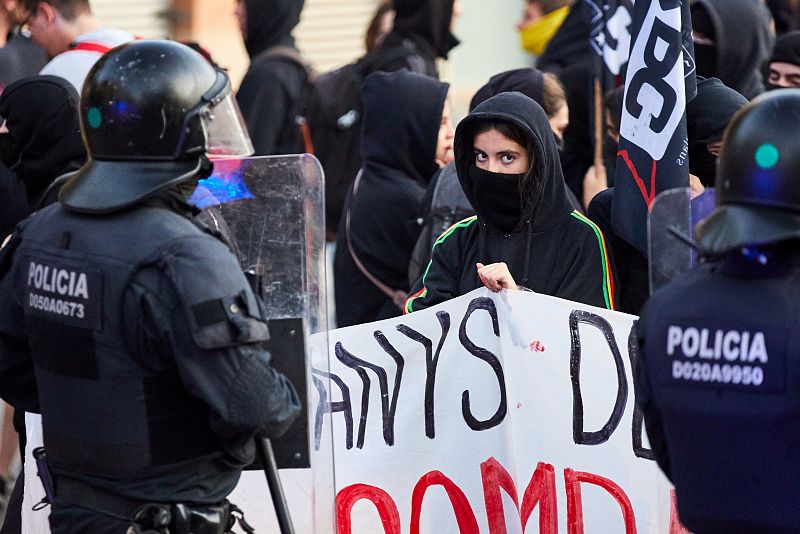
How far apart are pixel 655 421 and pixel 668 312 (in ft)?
1.00

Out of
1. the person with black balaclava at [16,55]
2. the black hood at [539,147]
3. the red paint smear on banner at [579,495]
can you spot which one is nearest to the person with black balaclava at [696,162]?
the black hood at [539,147]

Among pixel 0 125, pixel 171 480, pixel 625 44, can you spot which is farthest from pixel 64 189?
pixel 625 44

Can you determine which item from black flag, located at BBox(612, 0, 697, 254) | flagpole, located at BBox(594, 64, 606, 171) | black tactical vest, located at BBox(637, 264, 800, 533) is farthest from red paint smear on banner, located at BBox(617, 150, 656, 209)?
flagpole, located at BBox(594, 64, 606, 171)

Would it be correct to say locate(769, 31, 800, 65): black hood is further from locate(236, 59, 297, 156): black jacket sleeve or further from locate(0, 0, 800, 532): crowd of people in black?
locate(236, 59, 297, 156): black jacket sleeve

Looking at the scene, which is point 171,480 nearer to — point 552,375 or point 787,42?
point 552,375

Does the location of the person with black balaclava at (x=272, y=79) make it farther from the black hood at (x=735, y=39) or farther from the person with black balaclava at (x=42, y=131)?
the black hood at (x=735, y=39)

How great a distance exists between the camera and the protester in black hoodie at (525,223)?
496 centimetres

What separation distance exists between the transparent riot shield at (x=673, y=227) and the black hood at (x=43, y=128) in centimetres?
270

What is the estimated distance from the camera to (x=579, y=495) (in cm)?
473

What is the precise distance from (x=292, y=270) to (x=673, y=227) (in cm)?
126

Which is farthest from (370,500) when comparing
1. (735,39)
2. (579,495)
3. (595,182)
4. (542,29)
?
(542,29)

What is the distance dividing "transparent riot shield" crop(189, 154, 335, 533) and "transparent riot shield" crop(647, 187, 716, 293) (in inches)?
41.3

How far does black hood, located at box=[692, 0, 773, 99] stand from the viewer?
685cm

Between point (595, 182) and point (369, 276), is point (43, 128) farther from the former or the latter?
point (595, 182)
